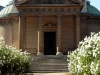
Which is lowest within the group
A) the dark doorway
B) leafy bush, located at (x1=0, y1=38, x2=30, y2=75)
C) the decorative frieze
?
leafy bush, located at (x1=0, y1=38, x2=30, y2=75)

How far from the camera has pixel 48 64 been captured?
101ft

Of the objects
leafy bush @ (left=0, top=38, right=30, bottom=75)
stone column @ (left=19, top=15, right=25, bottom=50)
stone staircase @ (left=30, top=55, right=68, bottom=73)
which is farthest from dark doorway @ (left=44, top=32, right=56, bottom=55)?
leafy bush @ (left=0, top=38, right=30, bottom=75)

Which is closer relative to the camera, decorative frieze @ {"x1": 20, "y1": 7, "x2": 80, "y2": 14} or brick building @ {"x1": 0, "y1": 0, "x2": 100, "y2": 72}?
brick building @ {"x1": 0, "y1": 0, "x2": 100, "y2": 72}

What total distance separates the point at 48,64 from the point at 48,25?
30.7 feet

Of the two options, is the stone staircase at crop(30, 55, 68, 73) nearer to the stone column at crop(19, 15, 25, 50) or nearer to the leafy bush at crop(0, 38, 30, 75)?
the stone column at crop(19, 15, 25, 50)

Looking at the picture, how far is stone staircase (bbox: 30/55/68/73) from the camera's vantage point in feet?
95.3

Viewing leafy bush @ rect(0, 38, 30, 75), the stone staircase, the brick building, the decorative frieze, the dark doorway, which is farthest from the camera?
the dark doorway

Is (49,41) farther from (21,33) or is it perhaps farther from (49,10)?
(49,10)

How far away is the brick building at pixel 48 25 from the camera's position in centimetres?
3541

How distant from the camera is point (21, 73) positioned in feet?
67.5

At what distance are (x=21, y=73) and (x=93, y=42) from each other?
1007 centimetres

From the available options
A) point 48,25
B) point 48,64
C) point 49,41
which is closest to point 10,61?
point 48,64

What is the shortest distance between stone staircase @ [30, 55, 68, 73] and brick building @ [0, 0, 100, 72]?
1.66m

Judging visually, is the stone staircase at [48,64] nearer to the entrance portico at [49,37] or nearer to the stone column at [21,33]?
the entrance portico at [49,37]
